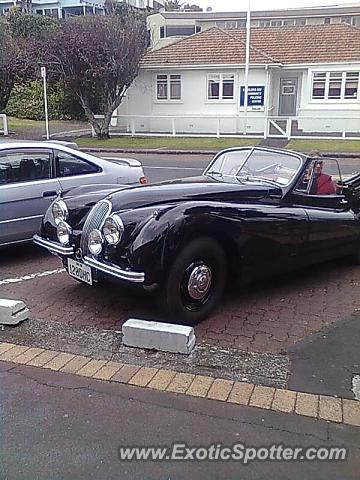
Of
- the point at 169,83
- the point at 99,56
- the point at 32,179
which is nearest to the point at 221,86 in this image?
the point at 169,83

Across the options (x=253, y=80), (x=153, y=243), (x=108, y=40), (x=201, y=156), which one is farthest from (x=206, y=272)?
(x=253, y=80)

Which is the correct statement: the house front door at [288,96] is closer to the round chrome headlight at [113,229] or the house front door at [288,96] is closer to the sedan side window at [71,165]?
the sedan side window at [71,165]

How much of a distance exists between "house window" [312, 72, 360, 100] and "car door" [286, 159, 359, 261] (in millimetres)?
20644

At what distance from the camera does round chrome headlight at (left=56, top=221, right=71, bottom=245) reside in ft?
16.0

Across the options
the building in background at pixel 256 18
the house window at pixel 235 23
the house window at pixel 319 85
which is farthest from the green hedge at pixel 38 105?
the house window at pixel 235 23

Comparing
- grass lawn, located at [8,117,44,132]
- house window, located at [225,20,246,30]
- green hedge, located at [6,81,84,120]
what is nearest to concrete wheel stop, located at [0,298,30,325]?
grass lawn, located at [8,117,44,132]

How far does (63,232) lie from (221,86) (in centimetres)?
2277

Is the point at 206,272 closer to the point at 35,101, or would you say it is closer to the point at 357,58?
the point at 357,58

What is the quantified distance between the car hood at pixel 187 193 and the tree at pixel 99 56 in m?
19.7

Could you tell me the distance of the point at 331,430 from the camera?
294cm

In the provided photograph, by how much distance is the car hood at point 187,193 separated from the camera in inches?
178

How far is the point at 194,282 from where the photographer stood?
445cm

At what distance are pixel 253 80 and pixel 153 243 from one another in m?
23.1

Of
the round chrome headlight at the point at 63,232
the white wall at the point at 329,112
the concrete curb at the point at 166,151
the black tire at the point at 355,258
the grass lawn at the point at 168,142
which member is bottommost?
the black tire at the point at 355,258
